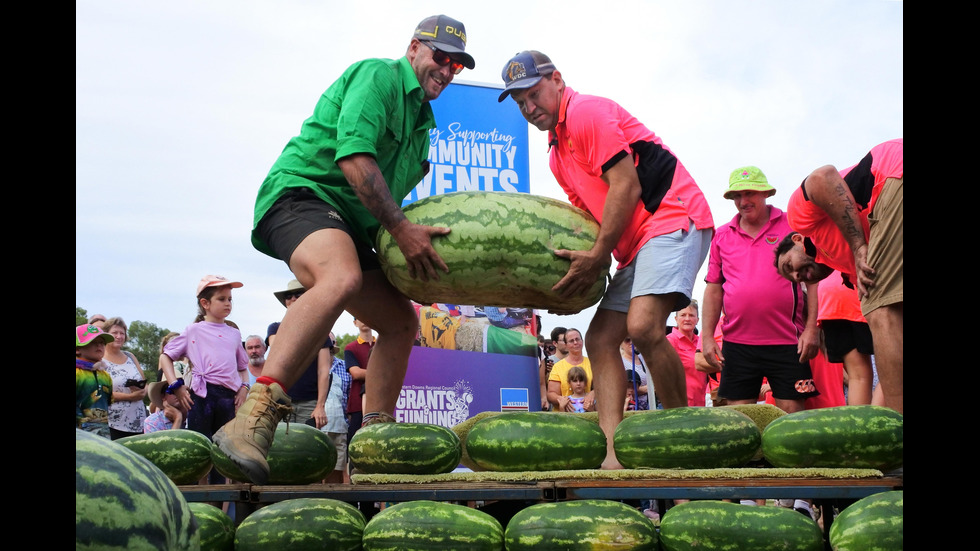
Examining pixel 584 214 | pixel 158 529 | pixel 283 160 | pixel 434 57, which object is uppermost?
pixel 434 57

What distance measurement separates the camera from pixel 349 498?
3172 millimetres

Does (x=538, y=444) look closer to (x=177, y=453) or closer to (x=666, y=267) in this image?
(x=666, y=267)

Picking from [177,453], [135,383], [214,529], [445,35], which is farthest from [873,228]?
[135,383]

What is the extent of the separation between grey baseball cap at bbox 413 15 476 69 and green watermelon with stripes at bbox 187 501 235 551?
2367mm

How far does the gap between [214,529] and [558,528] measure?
3.85 feet

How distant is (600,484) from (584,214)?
154cm

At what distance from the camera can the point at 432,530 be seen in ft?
8.75

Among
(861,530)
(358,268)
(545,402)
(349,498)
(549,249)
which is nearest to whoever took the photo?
(861,530)

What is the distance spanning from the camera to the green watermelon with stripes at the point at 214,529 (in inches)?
109

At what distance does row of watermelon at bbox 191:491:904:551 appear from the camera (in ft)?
8.31

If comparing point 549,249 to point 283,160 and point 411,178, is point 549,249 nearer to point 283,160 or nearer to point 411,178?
point 411,178

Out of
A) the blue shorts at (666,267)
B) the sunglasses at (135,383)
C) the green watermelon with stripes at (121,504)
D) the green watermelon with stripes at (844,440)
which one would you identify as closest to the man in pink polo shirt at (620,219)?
the blue shorts at (666,267)

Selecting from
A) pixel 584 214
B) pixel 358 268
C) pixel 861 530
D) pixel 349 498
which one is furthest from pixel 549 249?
pixel 861 530

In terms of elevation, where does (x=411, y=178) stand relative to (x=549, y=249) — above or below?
above
